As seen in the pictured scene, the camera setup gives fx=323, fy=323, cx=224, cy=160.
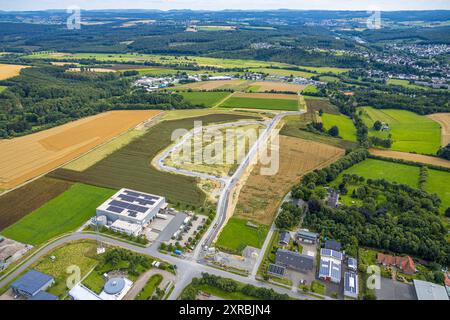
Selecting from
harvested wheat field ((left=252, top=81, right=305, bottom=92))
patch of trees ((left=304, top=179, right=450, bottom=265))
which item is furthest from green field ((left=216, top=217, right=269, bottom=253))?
harvested wheat field ((left=252, top=81, right=305, bottom=92))

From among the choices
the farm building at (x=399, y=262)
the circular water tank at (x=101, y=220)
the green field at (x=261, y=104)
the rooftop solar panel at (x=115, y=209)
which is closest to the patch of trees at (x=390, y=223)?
the farm building at (x=399, y=262)

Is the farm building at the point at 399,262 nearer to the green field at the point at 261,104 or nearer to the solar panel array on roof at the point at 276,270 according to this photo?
the solar panel array on roof at the point at 276,270

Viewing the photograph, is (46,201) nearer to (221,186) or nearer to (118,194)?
(118,194)

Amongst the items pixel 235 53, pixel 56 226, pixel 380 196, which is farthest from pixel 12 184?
pixel 235 53

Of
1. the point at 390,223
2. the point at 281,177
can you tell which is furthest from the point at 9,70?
the point at 390,223

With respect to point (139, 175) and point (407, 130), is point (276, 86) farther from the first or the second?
point (139, 175)

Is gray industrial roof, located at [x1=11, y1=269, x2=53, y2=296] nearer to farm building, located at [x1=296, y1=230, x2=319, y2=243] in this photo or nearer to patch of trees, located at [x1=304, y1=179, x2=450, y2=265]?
farm building, located at [x1=296, y1=230, x2=319, y2=243]
